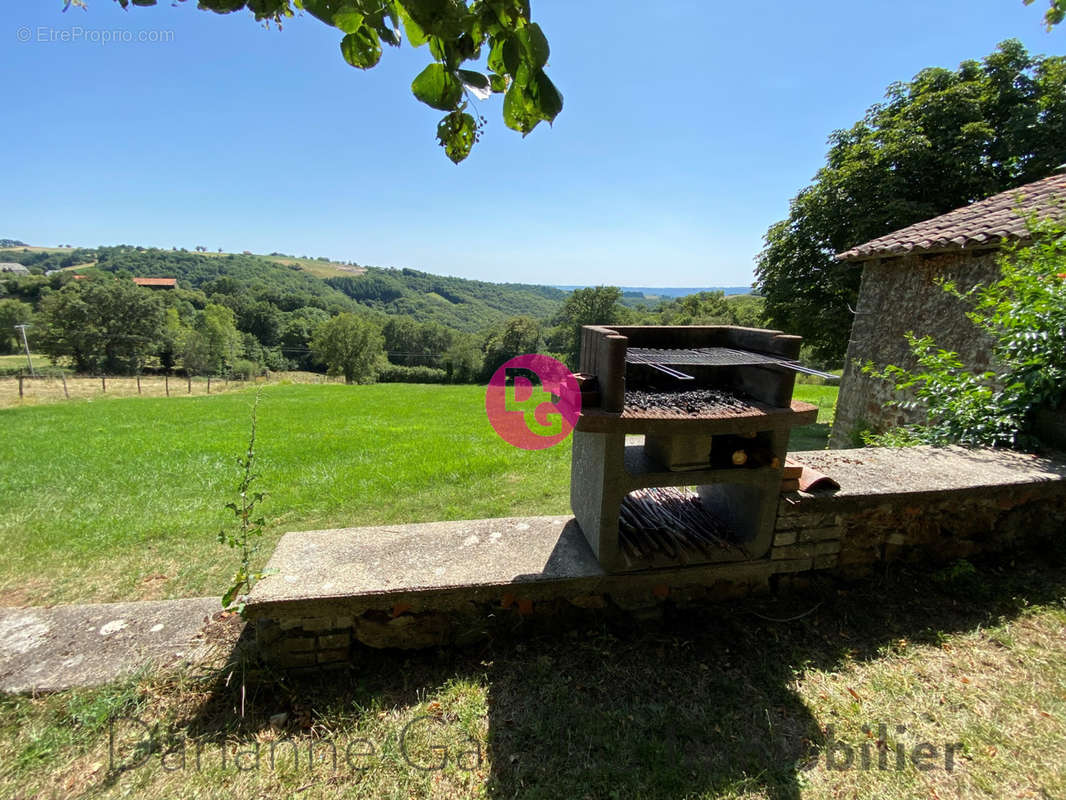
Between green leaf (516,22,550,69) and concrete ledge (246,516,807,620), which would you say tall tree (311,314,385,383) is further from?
green leaf (516,22,550,69)

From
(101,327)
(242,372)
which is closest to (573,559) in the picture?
(242,372)

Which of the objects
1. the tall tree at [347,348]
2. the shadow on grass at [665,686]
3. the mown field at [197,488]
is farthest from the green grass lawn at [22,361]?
the shadow on grass at [665,686]

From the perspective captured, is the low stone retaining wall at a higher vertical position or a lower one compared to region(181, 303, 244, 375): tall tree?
higher

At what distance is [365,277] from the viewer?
123m

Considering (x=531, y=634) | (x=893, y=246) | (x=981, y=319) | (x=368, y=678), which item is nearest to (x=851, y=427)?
(x=893, y=246)

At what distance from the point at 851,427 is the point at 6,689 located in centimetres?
1025

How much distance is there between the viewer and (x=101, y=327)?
41312mm

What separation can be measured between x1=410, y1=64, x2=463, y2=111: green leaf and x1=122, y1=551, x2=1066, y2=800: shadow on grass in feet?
7.86

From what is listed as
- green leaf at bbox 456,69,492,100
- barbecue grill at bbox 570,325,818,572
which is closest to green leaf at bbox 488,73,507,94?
green leaf at bbox 456,69,492,100

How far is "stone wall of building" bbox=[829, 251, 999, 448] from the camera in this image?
5.77 meters

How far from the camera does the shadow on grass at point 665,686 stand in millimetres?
1757

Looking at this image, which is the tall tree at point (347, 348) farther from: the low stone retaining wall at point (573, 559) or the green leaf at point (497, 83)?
the green leaf at point (497, 83)

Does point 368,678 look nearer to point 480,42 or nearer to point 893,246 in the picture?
point 480,42

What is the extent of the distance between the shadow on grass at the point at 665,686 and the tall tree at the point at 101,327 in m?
51.0
